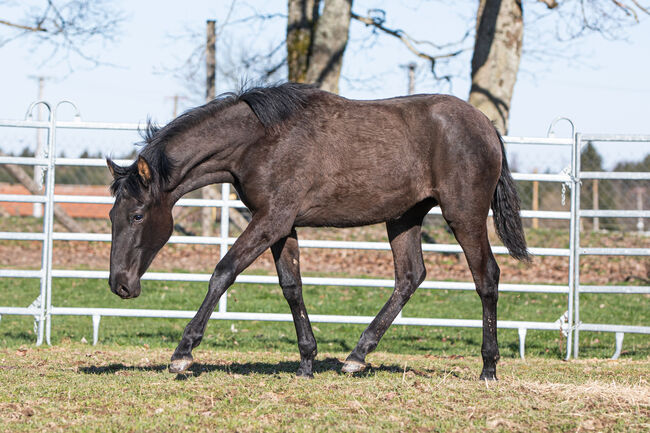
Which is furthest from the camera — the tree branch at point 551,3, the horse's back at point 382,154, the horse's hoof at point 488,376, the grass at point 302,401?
the tree branch at point 551,3

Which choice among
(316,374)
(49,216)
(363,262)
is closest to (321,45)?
(363,262)

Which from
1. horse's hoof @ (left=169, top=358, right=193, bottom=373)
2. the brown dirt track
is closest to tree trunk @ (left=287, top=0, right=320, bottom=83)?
the brown dirt track

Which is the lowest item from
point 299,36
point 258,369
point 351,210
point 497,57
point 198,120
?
point 258,369

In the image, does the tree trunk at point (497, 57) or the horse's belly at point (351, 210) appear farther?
the tree trunk at point (497, 57)

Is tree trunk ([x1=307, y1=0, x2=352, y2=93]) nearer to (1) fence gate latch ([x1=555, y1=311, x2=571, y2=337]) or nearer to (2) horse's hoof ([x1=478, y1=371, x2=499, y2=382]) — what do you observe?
(1) fence gate latch ([x1=555, y1=311, x2=571, y2=337])

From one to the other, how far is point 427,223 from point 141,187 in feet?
44.2

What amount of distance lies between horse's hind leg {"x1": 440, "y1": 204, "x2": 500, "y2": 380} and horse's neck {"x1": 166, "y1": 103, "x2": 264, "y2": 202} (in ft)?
4.96

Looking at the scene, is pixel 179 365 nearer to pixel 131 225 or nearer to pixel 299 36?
pixel 131 225

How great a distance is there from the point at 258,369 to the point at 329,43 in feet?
26.8

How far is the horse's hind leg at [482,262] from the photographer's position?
5.41m

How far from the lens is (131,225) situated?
4816mm

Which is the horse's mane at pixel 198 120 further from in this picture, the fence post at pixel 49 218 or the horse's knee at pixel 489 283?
the fence post at pixel 49 218

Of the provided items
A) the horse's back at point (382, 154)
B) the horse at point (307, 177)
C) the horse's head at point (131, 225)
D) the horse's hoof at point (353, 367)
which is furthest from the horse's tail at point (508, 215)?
the horse's head at point (131, 225)

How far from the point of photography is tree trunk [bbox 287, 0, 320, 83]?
13102 millimetres
